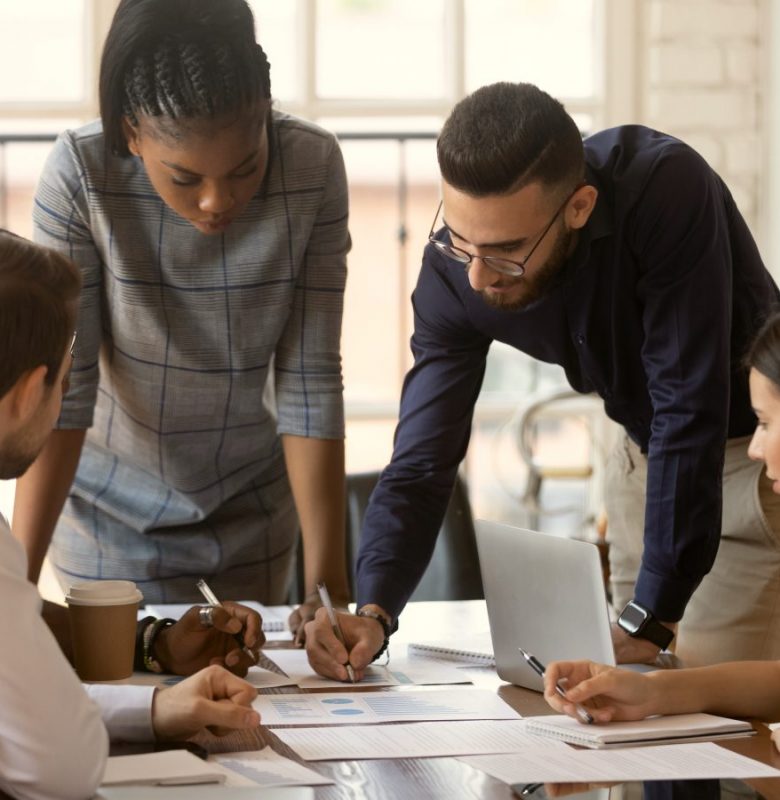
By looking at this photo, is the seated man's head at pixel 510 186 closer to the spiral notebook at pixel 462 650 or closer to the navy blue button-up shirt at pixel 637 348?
the navy blue button-up shirt at pixel 637 348

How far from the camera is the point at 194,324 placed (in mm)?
1926

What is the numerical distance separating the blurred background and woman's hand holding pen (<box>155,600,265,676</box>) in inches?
73.3

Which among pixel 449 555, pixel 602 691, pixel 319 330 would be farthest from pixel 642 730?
pixel 449 555

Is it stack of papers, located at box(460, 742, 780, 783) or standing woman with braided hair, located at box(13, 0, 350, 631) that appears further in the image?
standing woman with braided hair, located at box(13, 0, 350, 631)

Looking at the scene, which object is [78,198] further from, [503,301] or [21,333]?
[21,333]

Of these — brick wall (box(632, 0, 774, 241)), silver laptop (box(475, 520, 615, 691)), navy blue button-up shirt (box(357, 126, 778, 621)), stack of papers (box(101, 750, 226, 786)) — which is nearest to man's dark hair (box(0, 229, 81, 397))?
stack of papers (box(101, 750, 226, 786))

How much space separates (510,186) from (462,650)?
589 mm

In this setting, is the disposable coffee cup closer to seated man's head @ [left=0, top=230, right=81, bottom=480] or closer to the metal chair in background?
seated man's head @ [left=0, top=230, right=81, bottom=480]

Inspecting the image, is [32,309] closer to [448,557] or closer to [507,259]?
Result: [507,259]

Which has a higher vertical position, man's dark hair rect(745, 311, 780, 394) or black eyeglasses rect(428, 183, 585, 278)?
black eyeglasses rect(428, 183, 585, 278)

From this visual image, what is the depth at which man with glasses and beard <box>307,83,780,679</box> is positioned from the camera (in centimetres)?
165

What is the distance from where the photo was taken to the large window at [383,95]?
3.38 metres

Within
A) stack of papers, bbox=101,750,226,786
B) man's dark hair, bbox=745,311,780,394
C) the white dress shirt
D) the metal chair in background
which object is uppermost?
man's dark hair, bbox=745,311,780,394

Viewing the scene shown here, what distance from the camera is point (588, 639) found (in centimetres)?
145
